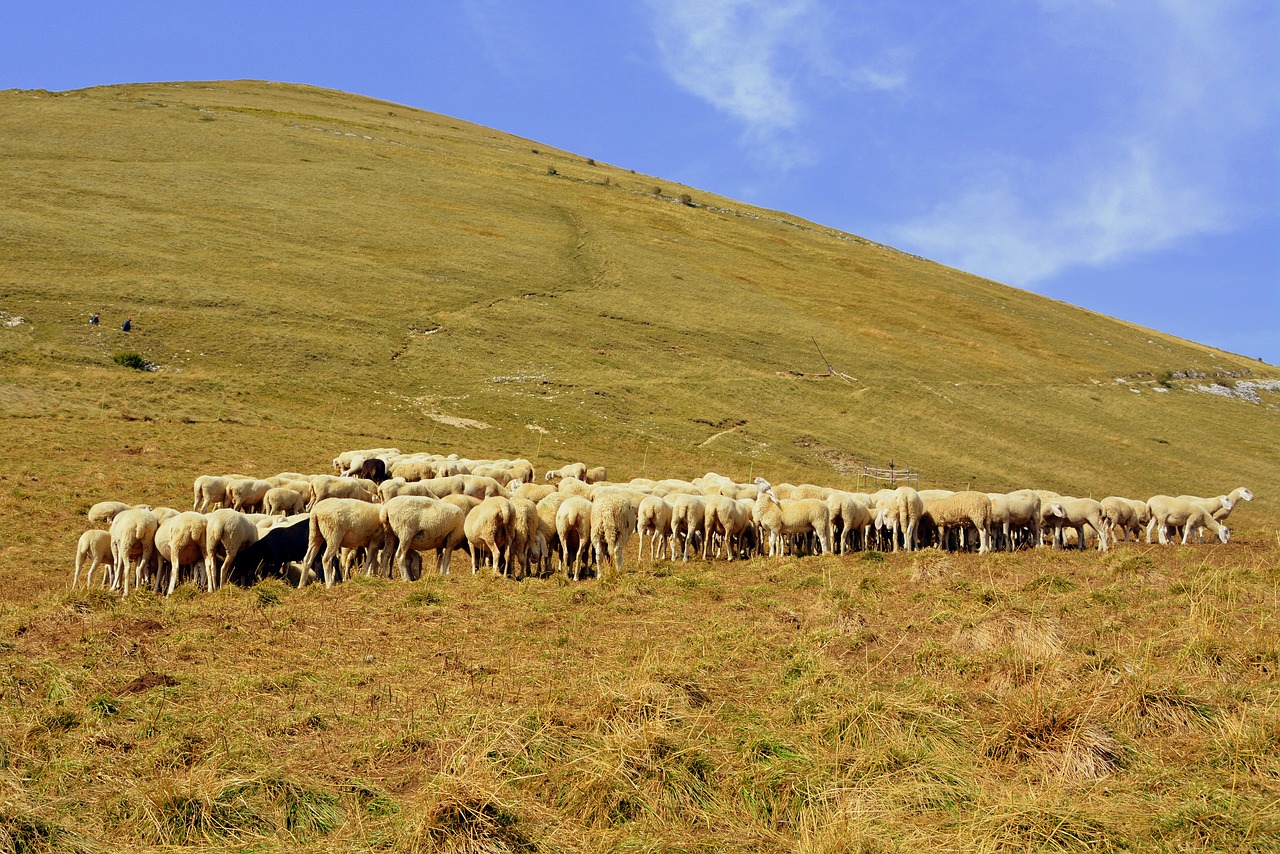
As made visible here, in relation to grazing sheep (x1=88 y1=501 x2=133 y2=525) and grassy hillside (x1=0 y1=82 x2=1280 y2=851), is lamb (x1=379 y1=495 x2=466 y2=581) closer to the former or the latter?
grassy hillside (x1=0 y1=82 x2=1280 y2=851)

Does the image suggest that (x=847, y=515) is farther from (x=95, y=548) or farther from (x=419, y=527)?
(x=95, y=548)

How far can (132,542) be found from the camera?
15859mm

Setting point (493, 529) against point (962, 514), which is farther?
point (962, 514)

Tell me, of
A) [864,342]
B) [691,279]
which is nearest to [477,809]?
[864,342]

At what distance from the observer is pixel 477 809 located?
22.2ft

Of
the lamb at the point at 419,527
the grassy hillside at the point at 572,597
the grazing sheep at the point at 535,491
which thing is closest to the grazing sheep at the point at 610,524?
the grassy hillside at the point at 572,597

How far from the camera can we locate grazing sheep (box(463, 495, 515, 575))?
56.7 ft

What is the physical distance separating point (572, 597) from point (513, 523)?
13.2ft

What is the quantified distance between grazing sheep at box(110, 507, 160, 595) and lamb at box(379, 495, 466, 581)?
13.0 feet

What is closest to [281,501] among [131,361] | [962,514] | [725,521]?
[725,521]

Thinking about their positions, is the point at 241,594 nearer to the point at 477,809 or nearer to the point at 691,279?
the point at 477,809

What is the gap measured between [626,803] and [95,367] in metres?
42.0

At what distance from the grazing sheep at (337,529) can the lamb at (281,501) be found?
16.9ft

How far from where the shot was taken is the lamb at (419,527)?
1712 centimetres
